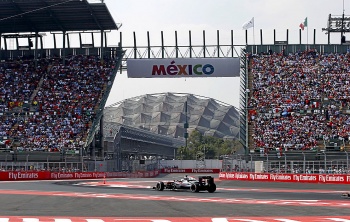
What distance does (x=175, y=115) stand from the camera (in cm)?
17750

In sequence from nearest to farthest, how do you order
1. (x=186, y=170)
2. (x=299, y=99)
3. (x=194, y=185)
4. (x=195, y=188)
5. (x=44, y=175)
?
1. (x=195, y=188)
2. (x=194, y=185)
3. (x=44, y=175)
4. (x=299, y=99)
5. (x=186, y=170)

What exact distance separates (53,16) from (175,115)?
103 m

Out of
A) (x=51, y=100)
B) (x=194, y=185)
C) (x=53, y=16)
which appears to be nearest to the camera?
(x=194, y=185)

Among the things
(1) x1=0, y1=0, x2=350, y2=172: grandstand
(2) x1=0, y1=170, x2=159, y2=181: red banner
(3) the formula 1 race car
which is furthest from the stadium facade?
(3) the formula 1 race car

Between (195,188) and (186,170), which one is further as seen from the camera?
(186,170)

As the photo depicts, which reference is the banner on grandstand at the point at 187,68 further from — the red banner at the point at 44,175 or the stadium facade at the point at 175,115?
the stadium facade at the point at 175,115

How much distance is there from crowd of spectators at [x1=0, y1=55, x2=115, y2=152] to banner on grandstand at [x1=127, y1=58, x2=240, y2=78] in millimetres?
4344

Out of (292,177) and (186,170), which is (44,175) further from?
(186,170)

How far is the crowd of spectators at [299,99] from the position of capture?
A: 6788 centimetres

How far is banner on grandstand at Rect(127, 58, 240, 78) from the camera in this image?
79438mm

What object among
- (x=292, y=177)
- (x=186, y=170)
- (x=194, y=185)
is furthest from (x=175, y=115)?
(x=194, y=185)

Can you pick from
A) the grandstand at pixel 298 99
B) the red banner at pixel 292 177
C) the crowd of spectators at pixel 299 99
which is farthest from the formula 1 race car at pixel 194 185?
the crowd of spectators at pixel 299 99

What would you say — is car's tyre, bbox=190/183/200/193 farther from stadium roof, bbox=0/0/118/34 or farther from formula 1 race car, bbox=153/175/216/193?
stadium roof, bbox=0/0/118/34

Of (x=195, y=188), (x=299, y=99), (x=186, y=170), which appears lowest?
(x=195, y=188)
